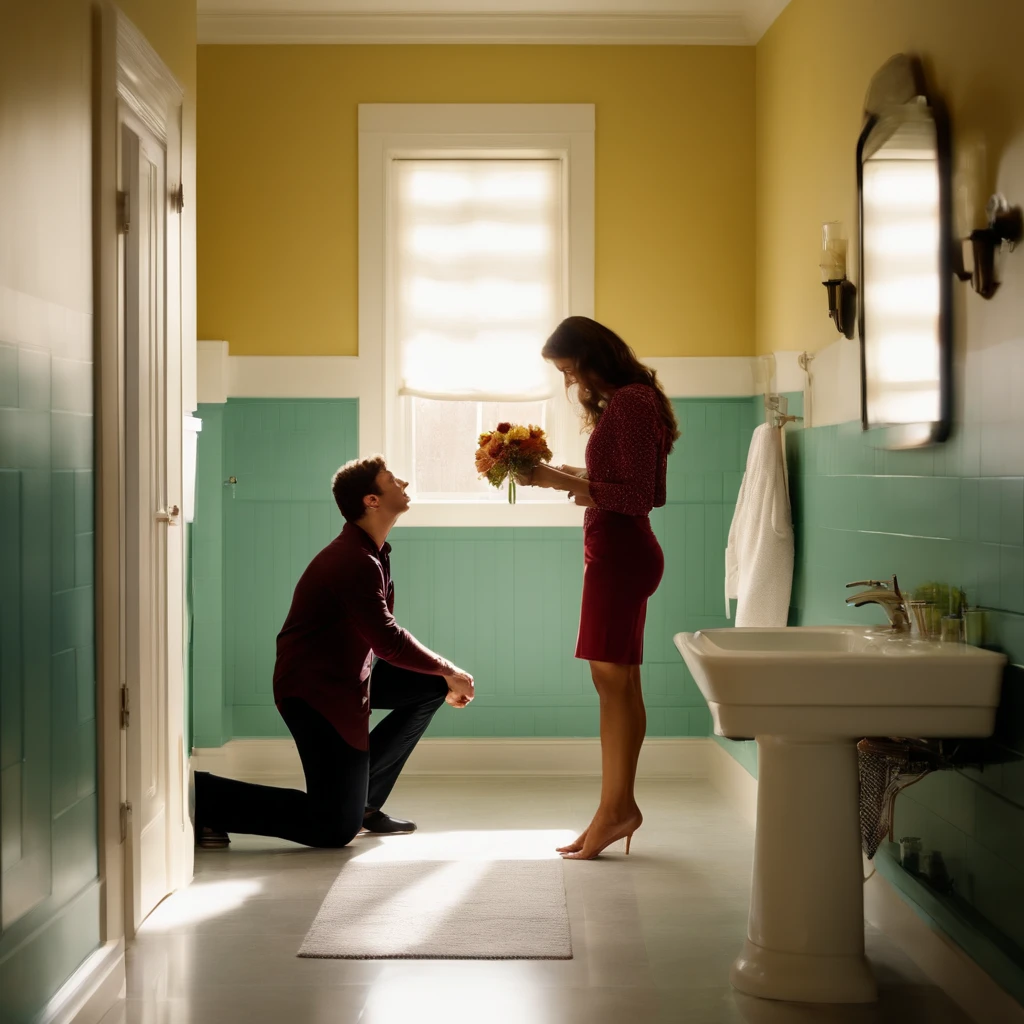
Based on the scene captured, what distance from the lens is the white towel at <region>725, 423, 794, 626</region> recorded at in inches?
148

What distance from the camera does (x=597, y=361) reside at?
354 cm

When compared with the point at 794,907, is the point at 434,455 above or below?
above

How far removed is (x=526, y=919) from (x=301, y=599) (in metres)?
1.17

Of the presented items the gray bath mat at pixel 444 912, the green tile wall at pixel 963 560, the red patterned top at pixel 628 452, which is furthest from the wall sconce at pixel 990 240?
the gray bath mat at pixel 444 912

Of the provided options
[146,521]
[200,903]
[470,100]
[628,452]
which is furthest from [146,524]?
[470,100]

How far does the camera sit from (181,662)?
Result: 3.28 meters

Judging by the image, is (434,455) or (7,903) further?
(434,455)

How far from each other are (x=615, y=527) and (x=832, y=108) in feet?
4.58

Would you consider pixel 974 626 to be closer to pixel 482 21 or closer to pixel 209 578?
pixel 209 578

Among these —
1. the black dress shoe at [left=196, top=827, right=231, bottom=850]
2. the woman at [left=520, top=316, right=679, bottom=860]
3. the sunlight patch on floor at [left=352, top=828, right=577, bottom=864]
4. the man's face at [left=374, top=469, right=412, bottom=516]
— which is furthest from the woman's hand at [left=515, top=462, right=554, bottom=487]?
the black dress shoe at [left=196, top=827, right=231, bottom=850]

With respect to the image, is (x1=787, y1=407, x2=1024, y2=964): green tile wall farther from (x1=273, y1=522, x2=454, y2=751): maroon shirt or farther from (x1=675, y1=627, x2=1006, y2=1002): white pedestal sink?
(x1=273, y1=522, x2=454, y2=751): maroon shirt

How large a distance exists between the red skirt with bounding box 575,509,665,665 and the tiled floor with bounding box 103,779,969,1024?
64 cm

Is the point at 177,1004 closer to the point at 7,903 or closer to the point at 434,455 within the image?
the point at 7,903

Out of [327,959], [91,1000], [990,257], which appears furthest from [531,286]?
[91,1000]
